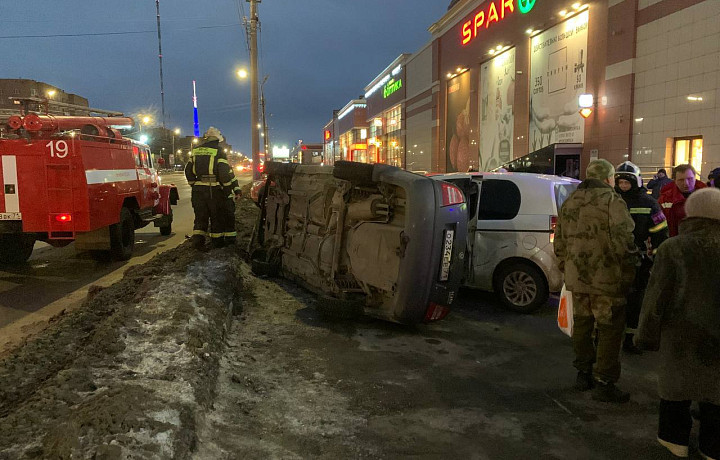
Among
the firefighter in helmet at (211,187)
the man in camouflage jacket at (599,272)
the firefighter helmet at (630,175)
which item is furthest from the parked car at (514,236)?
the firefighter in helmet at (211,187)

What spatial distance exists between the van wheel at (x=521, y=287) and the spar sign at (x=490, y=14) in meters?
14.5

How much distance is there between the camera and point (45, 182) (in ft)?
25.5

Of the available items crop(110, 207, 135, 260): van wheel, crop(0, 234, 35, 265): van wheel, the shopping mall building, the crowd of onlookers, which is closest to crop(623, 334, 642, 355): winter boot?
the crowd of onlookers

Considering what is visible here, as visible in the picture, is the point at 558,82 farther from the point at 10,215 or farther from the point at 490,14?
the point at 10,215

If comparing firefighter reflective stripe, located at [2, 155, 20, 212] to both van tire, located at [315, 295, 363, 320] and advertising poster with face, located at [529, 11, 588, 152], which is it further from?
advertising poster with face, located at [529, 11, 588, 152]

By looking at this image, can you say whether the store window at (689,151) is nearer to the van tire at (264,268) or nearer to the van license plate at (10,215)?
the van tire at (264,268)

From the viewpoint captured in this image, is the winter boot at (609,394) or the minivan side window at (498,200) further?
the minivan side window at (498,200)

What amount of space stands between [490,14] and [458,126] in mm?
6042

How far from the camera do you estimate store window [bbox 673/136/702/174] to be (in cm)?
1117

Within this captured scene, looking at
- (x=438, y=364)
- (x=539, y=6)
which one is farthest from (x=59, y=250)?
(x=539, y=6)

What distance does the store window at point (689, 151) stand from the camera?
11174 millimetres

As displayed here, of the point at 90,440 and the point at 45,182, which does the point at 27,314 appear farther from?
the point at 90,440

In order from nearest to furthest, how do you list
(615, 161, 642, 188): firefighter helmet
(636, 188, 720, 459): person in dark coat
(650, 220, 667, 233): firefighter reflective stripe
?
(636, 188, 720, 459): person in dark coat < (650, 220, 667, 233): firefighter reflective stripe < (615, 161, 642, 188): firefighter helmet

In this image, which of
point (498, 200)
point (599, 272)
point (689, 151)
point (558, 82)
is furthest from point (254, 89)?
point (599, 272)
